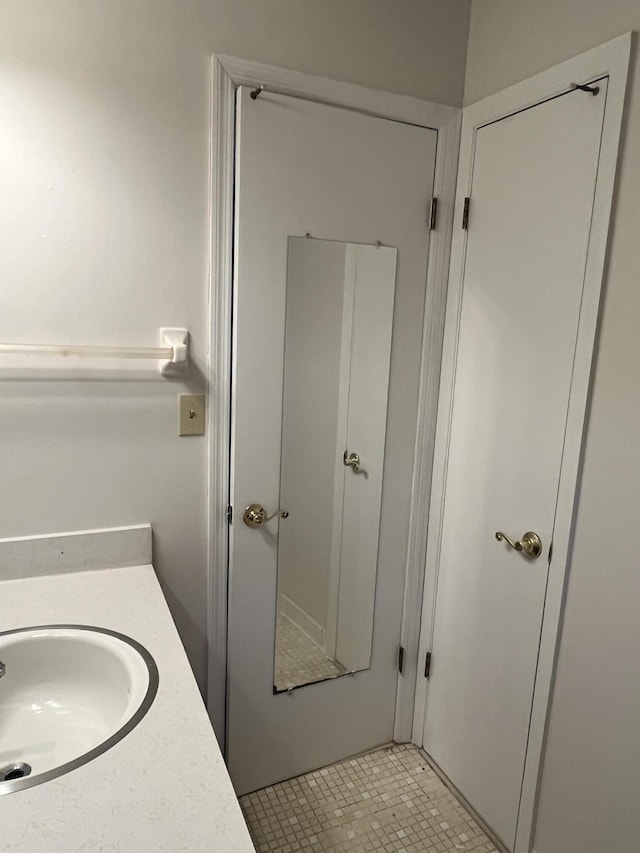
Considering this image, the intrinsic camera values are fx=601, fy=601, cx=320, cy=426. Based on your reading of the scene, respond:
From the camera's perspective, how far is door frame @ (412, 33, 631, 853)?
1.28 m

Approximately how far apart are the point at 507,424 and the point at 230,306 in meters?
0.78

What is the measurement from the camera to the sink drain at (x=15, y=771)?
3.17ft

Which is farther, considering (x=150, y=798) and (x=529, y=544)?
(x=529, y=544)

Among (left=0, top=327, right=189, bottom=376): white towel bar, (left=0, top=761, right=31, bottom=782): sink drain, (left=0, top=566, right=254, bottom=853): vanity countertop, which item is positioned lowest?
(left=0, top=761, right=31, bottom=782): sink drain

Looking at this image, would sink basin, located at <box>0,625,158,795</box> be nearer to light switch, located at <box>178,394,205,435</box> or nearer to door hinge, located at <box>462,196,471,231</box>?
light switch, located at <box>178,394,205,435</box>

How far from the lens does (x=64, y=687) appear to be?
1162mm

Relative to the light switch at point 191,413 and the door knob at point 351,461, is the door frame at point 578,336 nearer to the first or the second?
the door knob at point 351,461

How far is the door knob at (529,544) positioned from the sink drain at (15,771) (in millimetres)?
1154

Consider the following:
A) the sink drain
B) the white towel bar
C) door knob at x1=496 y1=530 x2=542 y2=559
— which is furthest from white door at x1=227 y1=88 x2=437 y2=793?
the sink drain

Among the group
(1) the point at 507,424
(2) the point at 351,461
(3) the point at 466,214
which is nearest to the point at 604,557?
(1) the point at 507,424

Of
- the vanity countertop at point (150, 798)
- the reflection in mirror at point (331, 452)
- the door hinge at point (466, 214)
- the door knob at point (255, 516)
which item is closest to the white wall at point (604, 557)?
the door hinge at point (466, 214)

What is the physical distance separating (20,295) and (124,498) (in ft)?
1.72

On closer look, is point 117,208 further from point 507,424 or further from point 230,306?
point 507,424

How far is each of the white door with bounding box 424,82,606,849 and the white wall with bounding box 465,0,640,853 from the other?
82mm
